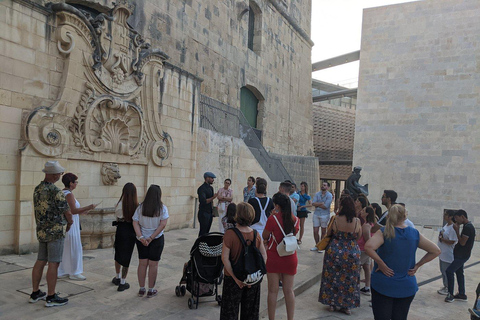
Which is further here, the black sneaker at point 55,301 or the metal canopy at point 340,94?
the metal canopy at point 340,94

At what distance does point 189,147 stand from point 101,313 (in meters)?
6.44

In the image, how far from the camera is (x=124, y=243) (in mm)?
4883

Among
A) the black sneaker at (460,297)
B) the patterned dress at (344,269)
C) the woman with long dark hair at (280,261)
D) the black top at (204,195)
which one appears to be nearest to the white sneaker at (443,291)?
the black sneaker at (460,297)

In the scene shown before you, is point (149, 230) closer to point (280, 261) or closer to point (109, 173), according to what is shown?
point (280, 261)

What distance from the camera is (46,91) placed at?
6629mm

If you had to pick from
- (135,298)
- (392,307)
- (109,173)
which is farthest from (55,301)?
(109,173)

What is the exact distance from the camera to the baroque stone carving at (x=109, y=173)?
765 cm

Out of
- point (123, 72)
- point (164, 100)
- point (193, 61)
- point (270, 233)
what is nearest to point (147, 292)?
point (270, 233)

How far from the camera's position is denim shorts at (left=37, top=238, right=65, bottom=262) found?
13.4 feet

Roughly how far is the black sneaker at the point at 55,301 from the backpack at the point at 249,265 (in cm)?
A: 221

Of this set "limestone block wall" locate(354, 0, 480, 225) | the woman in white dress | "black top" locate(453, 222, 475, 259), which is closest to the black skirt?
the woman in white dress

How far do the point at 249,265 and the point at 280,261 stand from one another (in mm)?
775

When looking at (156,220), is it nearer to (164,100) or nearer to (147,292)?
(147,292)

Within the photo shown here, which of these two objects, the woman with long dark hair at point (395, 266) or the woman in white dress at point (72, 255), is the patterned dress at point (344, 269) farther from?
the woman in white dress at point (72, 255)
